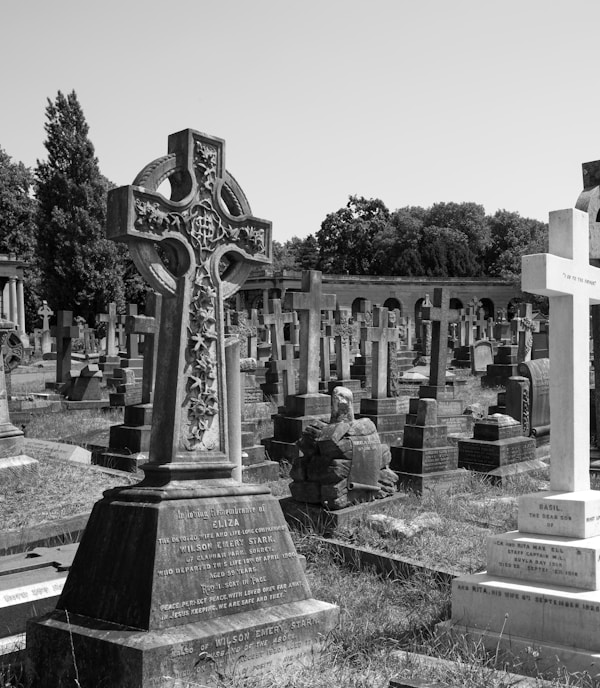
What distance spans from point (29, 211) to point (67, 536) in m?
53.9

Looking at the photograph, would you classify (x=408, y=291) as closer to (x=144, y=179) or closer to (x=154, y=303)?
(x=154, y=303)

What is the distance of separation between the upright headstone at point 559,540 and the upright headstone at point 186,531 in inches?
37.4

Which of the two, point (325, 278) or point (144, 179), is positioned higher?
point (325, 278)

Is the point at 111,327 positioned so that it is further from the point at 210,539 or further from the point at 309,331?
the point at 210,539

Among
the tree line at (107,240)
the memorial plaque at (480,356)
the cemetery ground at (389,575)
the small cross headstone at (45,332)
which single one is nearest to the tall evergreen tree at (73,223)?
the tree line at (107,240)

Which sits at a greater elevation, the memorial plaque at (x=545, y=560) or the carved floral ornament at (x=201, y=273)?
the carved floral ornament at (x=201, y=273)

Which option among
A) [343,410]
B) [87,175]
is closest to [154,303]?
[343,410]

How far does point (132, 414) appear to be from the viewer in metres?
11.2

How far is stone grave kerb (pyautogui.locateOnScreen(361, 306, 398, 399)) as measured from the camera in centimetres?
1387

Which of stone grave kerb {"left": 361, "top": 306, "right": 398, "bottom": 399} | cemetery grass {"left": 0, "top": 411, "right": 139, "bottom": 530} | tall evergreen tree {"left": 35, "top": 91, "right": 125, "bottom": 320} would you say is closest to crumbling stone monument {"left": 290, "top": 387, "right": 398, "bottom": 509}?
cemetery grass {"left": 0, "top": 411, "right": 139, "bottom": 530}

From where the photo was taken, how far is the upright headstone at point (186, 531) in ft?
12.7

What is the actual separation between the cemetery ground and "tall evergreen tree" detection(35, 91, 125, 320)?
3442 centimetres

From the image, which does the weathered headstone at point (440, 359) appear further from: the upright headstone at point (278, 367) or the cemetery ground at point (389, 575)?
the cemetery ground at point (389, 575)

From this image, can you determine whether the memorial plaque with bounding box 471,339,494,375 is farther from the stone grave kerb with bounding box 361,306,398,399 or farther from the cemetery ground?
the cemetery ground
